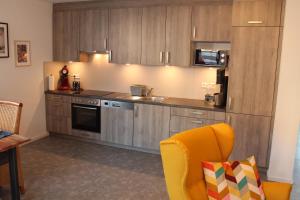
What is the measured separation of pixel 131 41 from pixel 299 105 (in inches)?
106

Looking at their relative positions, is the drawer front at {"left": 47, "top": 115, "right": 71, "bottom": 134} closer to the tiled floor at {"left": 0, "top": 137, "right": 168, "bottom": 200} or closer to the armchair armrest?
the tiled floor at {"left": 0, "top": 137, "right": 168, "bottom": 200}

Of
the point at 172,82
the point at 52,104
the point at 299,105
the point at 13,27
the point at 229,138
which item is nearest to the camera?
the point at 229,138

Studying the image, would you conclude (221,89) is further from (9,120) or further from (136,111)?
(9,120)

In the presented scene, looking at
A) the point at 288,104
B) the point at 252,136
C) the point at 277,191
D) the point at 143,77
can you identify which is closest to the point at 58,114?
the point at 143,77

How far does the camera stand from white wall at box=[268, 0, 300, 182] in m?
3.56

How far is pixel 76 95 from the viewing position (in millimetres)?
5098

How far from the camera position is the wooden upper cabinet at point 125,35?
478 cm

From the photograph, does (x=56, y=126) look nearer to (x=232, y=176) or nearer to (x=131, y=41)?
(x=131, y=41)

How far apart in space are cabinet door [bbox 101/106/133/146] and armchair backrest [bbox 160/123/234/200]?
8.13 ft

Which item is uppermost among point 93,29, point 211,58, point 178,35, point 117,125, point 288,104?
point 93,29

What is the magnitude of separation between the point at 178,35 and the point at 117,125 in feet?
5.80

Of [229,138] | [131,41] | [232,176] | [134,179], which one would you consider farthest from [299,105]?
[131,41]

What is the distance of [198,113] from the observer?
14.3 ft

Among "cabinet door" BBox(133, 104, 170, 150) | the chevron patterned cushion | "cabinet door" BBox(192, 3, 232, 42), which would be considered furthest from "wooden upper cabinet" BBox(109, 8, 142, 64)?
the chevron patterned cushion
